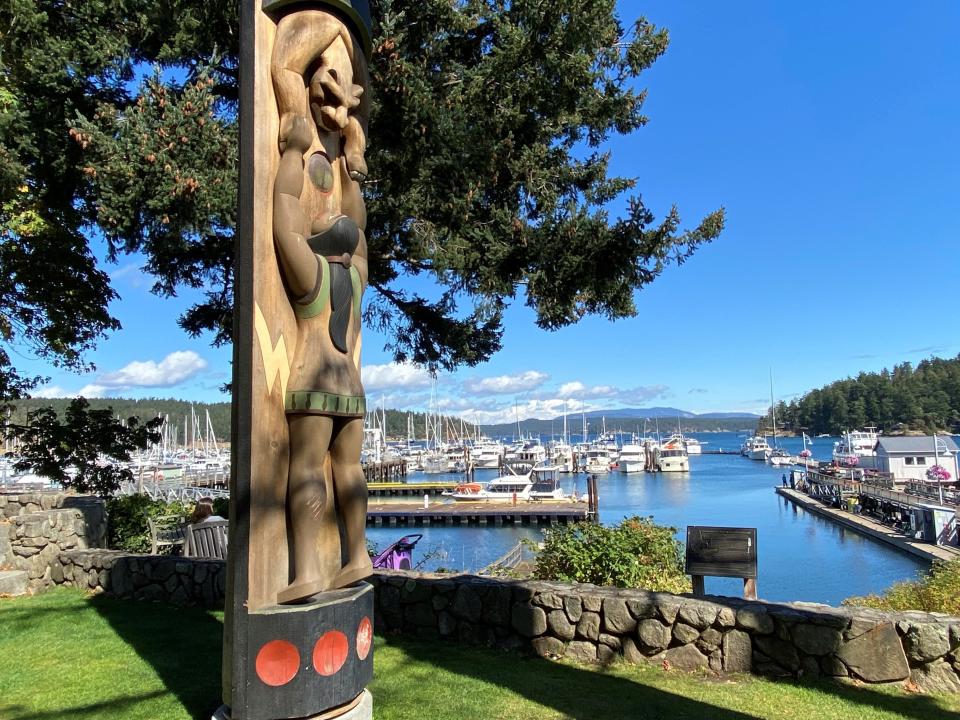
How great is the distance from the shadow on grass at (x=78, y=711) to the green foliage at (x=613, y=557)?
4.63 m

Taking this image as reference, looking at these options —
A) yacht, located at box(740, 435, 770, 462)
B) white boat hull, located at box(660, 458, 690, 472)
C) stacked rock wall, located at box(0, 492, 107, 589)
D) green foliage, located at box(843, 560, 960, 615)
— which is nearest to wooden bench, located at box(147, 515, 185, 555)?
stacked rock wall, located at box(0, 492, 107, 589)

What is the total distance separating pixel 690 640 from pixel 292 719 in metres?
3.66

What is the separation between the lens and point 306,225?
4559 millimetres

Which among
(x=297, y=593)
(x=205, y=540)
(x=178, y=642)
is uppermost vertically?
(x=297, y=593)

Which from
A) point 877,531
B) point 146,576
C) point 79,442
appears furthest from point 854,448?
point 146,576

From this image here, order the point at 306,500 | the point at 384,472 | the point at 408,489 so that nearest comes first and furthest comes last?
the point at 306,500 → the point at 408,489 → the point at 384,472

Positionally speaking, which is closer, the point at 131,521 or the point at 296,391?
the point at 296,391

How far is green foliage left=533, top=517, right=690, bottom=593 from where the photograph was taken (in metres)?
8.19

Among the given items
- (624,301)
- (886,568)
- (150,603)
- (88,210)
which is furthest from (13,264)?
(886,568)

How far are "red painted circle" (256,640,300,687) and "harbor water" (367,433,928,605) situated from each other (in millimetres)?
6460

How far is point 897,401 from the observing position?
108m

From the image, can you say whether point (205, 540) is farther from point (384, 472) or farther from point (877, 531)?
point (384, 472)

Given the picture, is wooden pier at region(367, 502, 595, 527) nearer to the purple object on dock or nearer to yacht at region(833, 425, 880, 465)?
the purple object on dock

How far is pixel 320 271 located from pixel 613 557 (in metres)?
5.39
